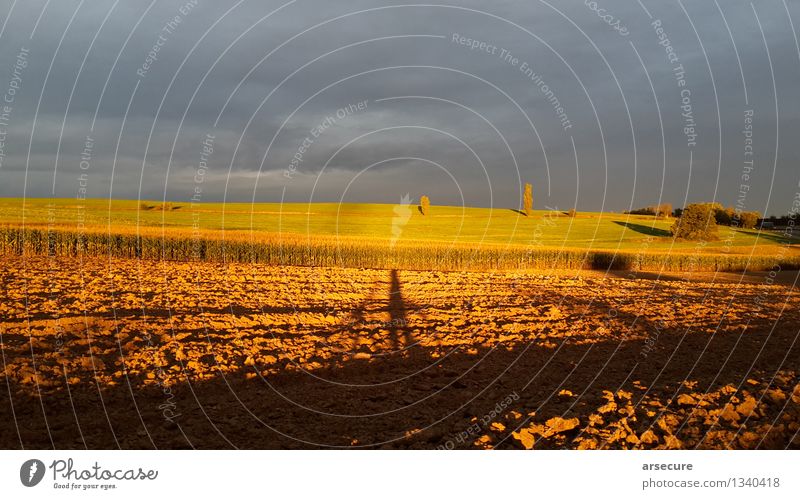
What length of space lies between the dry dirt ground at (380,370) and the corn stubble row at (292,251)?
43.6ft

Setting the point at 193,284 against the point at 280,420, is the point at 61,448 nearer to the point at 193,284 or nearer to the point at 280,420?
the point at 280,420

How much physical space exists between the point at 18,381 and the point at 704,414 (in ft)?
37.7

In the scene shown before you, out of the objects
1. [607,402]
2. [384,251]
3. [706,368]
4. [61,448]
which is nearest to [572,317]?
[706,368]

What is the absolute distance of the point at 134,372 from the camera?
9.96m
